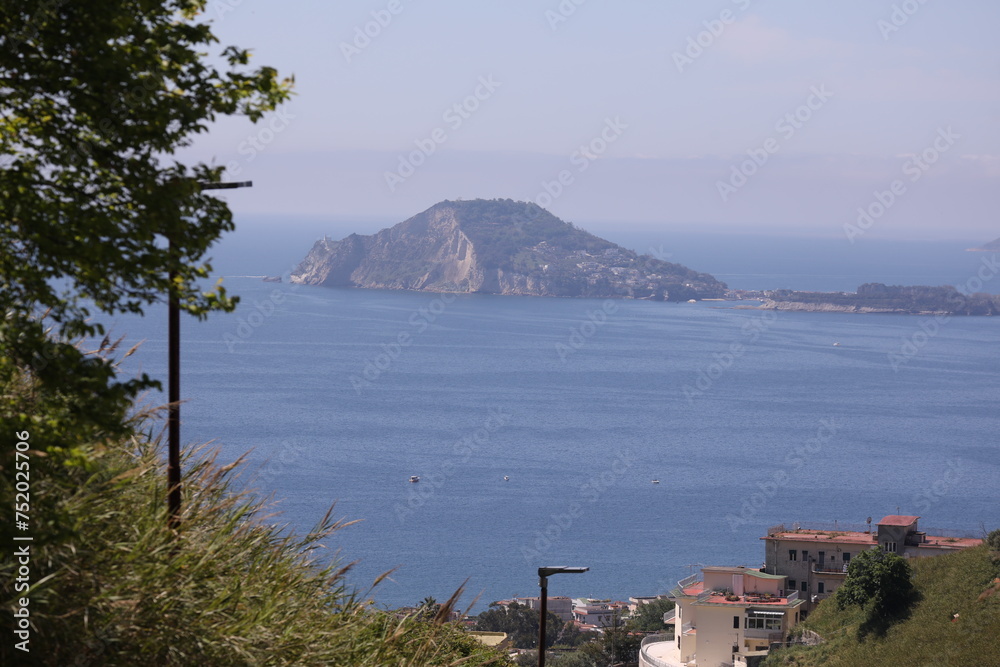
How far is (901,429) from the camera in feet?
230

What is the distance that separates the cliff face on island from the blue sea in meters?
37.2

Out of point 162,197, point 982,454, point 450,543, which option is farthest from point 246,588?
point 982,454

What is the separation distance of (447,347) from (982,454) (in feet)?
169

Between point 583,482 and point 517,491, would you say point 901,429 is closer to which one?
point 583,482

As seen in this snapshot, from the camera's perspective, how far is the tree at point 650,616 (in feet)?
103

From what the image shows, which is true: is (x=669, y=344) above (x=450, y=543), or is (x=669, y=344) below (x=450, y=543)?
above
